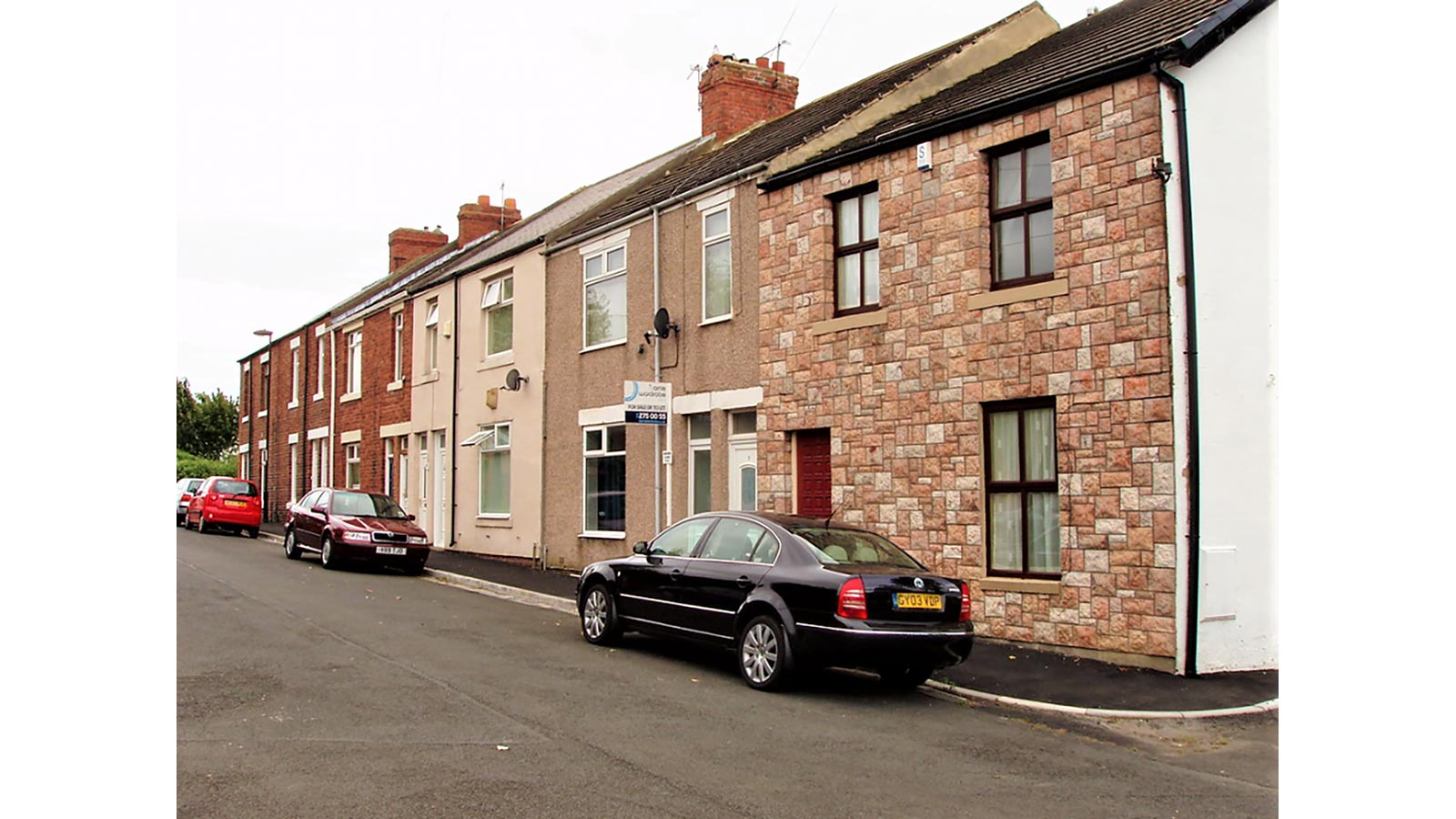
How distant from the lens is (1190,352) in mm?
11125

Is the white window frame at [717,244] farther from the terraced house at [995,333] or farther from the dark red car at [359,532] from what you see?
the dark red car at [359,532]

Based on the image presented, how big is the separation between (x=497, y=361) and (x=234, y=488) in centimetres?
1182

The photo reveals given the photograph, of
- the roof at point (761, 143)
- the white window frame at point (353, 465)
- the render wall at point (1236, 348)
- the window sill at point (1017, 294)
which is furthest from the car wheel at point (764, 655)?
the white window frame at point (353, 465)

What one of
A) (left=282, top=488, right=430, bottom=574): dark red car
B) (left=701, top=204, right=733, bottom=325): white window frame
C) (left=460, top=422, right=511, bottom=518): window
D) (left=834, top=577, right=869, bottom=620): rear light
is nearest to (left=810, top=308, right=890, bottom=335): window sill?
(left=701, top=204, right=733, bottom=325): white window frame

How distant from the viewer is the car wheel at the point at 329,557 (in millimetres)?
20859

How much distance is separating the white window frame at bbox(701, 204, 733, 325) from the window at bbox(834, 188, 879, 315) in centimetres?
220

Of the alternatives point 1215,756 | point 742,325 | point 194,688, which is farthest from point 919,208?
point 194,688

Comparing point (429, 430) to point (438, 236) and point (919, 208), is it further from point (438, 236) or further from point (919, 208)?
point (919, 208)

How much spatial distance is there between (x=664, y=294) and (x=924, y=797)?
12.7 metres

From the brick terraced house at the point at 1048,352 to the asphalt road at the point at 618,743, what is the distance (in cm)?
216

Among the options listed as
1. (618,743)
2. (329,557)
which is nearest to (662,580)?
(618,743)

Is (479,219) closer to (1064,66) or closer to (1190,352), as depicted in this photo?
(1064,66)

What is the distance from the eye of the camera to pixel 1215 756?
8.35 metres

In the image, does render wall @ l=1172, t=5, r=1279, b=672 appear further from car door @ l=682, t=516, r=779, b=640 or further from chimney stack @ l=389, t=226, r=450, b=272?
chimney stack @ l=389, t=226, r=450, b=272
